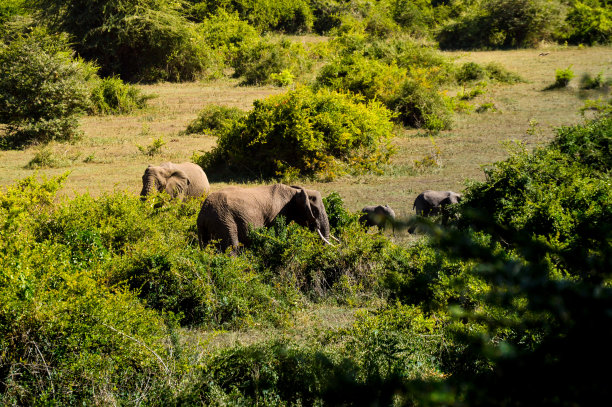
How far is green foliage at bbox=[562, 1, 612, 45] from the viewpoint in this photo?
3694 cm

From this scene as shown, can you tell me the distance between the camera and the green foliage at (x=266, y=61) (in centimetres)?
2798

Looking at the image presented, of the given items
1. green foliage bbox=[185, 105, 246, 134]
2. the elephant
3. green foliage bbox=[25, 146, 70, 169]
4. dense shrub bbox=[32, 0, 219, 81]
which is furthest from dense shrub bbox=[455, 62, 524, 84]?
green foliage bbox=[25, 146, 70, 169]

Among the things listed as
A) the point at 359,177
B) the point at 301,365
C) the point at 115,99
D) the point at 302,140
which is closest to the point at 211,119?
the point at 302,140

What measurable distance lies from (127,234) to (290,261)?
2.55 meters

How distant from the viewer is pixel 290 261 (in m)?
8.02

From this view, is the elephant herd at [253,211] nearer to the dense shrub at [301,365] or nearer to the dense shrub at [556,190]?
the dense shrub at [556,190]

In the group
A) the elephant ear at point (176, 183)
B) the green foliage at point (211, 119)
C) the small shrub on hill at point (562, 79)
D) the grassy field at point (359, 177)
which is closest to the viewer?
the elephant ear at point (176, 183)

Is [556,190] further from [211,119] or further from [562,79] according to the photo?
[562,79]

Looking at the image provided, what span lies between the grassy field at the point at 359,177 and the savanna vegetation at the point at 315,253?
11 centimetres

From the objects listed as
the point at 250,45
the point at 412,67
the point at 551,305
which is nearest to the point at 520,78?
the point at 412,67

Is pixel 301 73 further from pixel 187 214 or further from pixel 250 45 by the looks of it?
pixel 187 214

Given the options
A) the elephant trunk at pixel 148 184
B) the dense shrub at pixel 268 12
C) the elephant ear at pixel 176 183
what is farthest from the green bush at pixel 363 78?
the dense shrub at pixel 268 12

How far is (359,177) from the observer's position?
14344 mm

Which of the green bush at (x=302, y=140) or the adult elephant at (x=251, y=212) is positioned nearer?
the adult elephant at (x=251, y=212)
